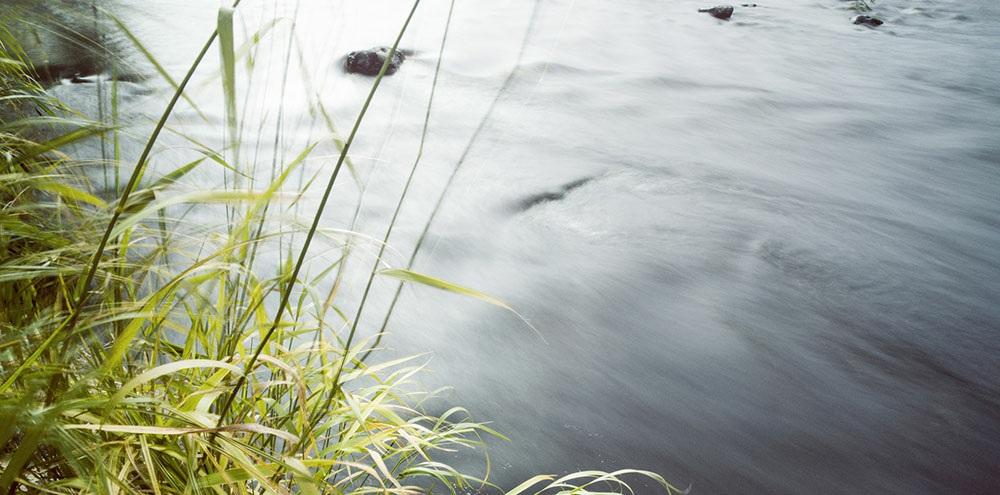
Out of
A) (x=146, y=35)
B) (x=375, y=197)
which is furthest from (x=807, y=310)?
(x=146, y=35)

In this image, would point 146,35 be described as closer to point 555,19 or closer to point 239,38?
point 239,38

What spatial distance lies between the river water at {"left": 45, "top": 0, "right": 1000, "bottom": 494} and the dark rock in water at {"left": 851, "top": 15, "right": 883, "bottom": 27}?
159 mm

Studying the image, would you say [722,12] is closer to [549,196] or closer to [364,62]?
[364,62]

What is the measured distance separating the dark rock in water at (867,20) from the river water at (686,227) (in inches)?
6.3

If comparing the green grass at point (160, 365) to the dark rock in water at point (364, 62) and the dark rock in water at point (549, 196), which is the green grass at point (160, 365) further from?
the dark rock in water at point (364, 62)

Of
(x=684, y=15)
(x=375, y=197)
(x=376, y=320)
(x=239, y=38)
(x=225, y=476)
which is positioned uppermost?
(x=684, y=15)

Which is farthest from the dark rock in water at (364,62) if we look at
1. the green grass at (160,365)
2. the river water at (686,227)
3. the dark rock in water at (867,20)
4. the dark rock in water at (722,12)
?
the dark rock in water at (867,20)

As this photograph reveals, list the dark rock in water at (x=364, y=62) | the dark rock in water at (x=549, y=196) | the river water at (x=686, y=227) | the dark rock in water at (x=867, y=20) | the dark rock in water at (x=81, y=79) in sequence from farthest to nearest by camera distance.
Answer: the dark rock in water at (x=867, y=20)
the dark rock in water at (x=364, y=62)
the dark rock in water at (x=81, y=79)
the dark rock in water at (x=549, y=196)
the river water at (x=686, y=227)

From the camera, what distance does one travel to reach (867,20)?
10.4 feet

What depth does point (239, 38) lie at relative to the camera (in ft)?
7.28

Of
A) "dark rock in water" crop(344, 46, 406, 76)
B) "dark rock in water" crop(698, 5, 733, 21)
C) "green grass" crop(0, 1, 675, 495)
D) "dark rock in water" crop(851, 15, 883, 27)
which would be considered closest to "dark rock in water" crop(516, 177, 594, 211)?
"dark rock in water" crop(344, 46, 406, 76)

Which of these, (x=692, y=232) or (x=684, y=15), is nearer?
(x=692, y=232)

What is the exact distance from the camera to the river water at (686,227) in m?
1.15

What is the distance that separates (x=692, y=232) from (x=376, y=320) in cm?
84
